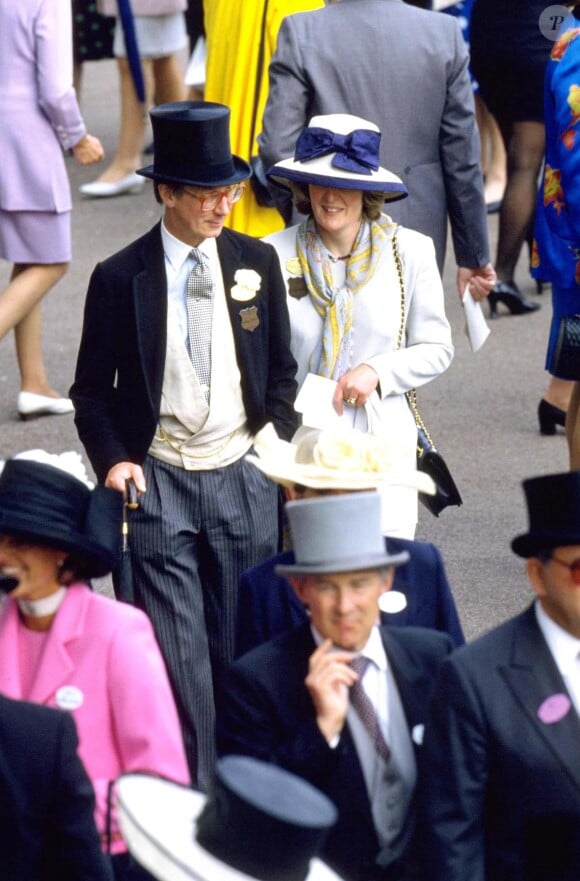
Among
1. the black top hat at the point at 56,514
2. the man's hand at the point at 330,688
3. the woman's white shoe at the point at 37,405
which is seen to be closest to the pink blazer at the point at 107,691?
the black top hat at the point at 56,514

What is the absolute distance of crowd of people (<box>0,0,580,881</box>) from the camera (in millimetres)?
3514

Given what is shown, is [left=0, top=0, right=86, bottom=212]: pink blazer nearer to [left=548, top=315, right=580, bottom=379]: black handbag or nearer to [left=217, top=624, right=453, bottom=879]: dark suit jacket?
[left=548, top=315, right=580, bottom=379]: black handbag

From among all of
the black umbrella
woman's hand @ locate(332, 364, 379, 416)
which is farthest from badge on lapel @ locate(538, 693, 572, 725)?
the black umbrella

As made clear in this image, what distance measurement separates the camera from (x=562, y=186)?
6629mm

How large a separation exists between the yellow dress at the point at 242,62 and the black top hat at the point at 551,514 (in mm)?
3489

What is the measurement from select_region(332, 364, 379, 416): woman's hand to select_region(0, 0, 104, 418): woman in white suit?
118 inches

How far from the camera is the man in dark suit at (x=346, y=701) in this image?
372 cm

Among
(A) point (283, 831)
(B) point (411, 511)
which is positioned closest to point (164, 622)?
(B) point (411, 511)

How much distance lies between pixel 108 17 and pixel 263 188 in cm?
588

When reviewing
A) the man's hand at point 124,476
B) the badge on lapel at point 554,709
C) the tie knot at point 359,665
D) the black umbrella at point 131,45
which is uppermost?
the badge on lapel at point 554,709

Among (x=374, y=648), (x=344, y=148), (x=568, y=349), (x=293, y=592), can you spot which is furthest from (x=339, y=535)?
(x=568, y=349)

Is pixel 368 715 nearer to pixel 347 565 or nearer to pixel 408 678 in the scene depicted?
pixel 408 678

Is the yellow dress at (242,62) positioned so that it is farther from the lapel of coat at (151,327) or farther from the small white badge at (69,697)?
the small white badge at (69,697)

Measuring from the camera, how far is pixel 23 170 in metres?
8.17
